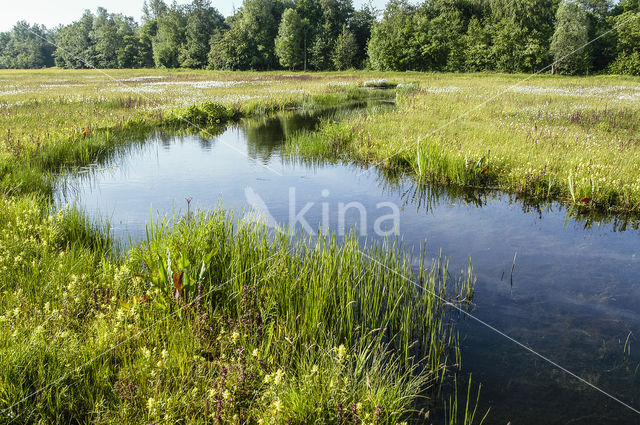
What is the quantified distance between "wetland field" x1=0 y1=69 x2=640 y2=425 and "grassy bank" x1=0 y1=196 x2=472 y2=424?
0.03 m

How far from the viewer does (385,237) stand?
6.63 metres

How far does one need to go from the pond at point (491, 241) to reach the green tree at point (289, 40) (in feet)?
219

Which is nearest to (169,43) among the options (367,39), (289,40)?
(289,40)

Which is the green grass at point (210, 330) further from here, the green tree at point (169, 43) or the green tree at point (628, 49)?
the green tree at point (169, 43)

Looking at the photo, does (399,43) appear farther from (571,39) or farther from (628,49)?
(628,49)

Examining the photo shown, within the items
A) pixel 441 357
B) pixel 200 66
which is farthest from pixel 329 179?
pixel 200 66

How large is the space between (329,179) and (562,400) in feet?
25.3

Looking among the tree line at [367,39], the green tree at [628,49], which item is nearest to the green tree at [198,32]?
the tree line at [367,39]

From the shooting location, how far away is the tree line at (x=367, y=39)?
192ft

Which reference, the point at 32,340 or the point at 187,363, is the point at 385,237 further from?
the point at 32,340

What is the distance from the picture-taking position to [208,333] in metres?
3.79

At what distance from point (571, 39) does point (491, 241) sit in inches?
2419

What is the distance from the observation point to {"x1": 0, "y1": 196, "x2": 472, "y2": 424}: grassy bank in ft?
9.42

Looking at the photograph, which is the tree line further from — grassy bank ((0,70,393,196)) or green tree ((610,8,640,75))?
grassy bank ((0,70,393,196))
